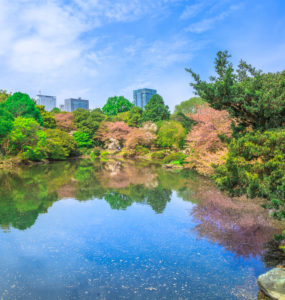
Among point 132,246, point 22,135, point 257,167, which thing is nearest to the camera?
point 257,167

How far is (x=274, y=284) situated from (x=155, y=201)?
741 centimetres

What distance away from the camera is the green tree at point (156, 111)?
42.8 m

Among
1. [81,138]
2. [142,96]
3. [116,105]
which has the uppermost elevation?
[142,96]

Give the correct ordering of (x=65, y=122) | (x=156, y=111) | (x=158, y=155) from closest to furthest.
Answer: (x=158, y=155)
(x=65, y=122)
(x=156, y=111)

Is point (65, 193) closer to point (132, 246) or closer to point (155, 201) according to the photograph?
point (155, 201)

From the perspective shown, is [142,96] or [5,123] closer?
[5,123]

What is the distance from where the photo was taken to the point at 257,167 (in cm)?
620

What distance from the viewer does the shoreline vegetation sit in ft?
20.6

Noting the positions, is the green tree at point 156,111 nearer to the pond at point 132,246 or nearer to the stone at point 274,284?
the pond at point 132,246

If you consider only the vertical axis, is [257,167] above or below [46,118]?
below

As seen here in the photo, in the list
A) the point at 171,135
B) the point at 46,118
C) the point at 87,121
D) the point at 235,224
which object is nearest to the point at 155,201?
the point at 235,224

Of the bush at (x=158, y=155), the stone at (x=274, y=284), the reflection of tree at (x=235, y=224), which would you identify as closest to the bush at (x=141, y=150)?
the bush at (x=158, y=155)

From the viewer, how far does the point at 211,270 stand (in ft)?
18.5

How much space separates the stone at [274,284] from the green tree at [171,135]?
28066 mm
